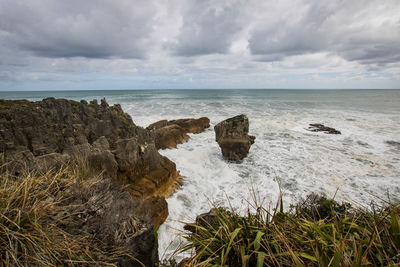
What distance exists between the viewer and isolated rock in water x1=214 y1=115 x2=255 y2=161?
452 inches

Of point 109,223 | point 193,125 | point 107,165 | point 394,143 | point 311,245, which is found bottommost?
point 394,143

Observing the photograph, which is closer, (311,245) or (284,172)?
(311,245)

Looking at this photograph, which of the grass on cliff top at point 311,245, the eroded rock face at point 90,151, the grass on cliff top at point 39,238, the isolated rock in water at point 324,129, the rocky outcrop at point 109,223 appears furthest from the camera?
the isolated rock in water at point 324,129

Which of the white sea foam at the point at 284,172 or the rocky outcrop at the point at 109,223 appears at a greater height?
the rocky outcrop at the point at 109,223

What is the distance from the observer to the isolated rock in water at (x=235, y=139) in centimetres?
1147

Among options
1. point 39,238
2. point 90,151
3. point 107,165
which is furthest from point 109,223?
point 90,151

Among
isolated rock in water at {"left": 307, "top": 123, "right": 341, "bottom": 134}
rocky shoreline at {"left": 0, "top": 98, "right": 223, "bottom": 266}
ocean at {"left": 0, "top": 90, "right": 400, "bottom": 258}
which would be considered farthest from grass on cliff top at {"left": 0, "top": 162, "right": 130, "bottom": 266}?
isolated rock in water at {"left": 307, "top": 123, "right": 341, "bottom": 134}

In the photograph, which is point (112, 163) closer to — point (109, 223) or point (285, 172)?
point (109, 223)

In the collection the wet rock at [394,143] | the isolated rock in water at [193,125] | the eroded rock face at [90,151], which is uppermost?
the eroded rock face at [90,151]

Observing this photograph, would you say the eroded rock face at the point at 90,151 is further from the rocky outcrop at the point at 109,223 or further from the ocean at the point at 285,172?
the rocky outcrop at the point at 109,223

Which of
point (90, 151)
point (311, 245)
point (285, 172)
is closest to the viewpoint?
point (311, 245)

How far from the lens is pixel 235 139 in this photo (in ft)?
37.9

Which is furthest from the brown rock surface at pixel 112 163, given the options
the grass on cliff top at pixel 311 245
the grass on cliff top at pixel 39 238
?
the grass on cliff top at pixel 311 245

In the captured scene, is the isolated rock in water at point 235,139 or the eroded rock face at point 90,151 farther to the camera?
the isolated rock in water at point 235,139
